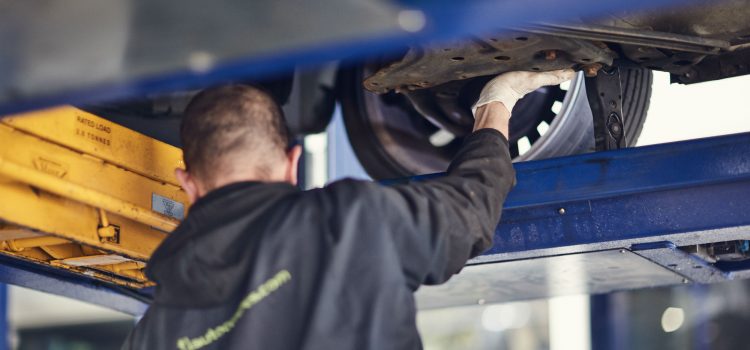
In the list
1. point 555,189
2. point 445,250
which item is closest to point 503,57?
point 555,189

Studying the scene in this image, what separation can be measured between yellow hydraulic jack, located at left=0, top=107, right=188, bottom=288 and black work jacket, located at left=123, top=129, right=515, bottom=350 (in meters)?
0.42

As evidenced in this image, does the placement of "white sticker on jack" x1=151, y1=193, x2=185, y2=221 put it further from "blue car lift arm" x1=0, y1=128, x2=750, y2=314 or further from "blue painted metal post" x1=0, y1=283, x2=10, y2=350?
"blue painted metal post" x1=0, y1=283, x2=10, y2=350

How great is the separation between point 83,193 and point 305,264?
2.43ft

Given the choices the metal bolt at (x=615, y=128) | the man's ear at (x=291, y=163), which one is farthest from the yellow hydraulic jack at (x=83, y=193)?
the metal bolt at (x=615, y=128)

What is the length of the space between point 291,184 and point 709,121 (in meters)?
5.02

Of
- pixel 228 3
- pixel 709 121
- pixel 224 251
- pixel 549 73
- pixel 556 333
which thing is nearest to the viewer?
pixel 228 3

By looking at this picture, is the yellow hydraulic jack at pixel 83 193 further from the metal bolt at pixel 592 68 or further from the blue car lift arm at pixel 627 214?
the metal bolt at pixel 592 68

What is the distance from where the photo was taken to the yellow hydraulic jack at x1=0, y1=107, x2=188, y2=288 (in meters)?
2.58

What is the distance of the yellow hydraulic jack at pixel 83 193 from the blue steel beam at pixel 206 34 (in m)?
1.04

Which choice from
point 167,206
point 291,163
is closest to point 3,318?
point 167,206

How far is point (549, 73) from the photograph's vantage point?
294 cm

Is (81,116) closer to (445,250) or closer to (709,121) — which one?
(445,250)

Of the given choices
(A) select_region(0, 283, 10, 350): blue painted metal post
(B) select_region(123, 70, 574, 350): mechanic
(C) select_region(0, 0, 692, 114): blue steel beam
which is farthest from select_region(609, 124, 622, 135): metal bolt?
(A) select_region(0, 283, 10, 350): blue painted metal post

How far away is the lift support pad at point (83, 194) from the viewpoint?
8.48 feet
